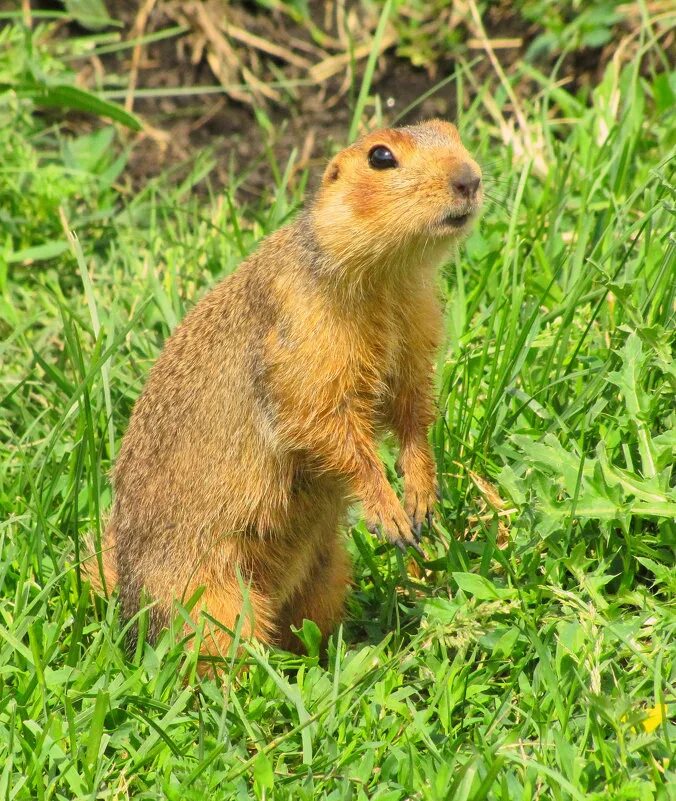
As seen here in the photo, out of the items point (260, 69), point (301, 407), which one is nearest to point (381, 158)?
point (301, 407)

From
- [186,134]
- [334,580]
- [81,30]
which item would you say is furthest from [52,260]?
[334,580]

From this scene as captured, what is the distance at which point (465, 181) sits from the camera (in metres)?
3.73

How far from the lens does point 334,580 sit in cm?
454

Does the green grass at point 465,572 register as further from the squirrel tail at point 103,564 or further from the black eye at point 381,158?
the black eye at point 381,158

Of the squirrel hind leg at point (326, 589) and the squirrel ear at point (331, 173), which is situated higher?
the squirrel ear at point (331, 173)

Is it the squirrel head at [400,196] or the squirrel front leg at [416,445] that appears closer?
the squirrel head at [400,196]

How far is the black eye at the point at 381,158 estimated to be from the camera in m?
3.89

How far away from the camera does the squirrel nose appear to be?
3734 mm

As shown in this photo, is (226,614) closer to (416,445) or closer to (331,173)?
(416,445)

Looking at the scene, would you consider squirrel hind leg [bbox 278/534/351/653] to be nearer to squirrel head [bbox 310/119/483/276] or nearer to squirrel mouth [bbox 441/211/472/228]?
squirrel head [bbox 310/119/483/276]

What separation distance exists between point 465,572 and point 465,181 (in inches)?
51.4

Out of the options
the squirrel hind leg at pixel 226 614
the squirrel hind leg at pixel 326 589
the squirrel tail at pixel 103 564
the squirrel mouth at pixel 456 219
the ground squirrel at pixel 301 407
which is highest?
the squirrel mouth at pixel 456 219

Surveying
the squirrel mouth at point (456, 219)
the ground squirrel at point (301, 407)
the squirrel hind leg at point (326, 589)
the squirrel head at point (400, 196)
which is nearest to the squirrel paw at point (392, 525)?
the ground squirrel at point (301, 407)

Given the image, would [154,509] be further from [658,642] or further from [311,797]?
[658,642]
